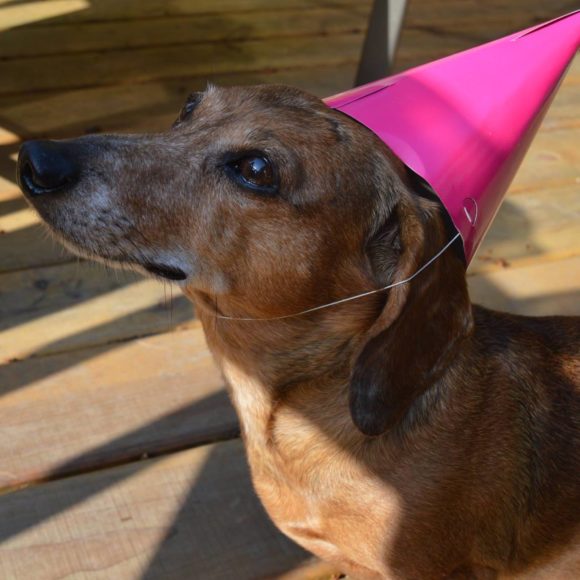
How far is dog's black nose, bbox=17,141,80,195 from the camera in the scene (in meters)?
2.38

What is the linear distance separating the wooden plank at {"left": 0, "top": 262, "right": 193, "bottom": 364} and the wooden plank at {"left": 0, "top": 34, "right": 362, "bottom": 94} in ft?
5.60

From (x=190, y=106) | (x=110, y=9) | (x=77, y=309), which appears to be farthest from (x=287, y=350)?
(x=110, y=9)

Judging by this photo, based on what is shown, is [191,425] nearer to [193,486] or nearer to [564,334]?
[193,486]

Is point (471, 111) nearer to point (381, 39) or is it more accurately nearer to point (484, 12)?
point (381, 39)

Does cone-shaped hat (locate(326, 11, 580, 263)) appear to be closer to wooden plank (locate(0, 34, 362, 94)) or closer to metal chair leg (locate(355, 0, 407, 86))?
metal chair leg (locate(355, 0, 407, 86))

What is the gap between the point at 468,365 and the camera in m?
2.78

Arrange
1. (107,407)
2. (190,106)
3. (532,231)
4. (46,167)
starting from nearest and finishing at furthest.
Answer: (46,167) → (190,106) → (107,407) → (532,231)

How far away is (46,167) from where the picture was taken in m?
2.40

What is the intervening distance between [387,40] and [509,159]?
2764mm

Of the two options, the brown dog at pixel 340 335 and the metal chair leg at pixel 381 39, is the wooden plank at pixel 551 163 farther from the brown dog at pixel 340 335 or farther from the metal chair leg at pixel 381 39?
the brown dog at pixel 340 335

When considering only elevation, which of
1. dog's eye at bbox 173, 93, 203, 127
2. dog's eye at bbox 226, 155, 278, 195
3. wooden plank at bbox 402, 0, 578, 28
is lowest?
wooden plank at bbox 402, 0, 578, 28

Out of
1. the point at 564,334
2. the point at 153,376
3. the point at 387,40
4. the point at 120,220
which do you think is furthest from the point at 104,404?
the point at 387,40

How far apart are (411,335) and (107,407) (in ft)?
4.75

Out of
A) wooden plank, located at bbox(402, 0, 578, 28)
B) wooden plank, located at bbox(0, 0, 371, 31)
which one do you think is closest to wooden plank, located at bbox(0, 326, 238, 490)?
wooden plank, located at bbox(0, 0, 371, 31)
